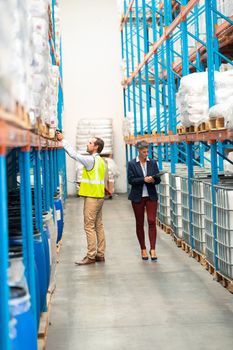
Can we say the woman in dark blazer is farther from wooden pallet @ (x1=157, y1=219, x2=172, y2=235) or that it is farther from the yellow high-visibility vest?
wooden pallet @ (x1=157, y1=219, x2=172, y2=235)

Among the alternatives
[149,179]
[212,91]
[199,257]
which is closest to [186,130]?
[149,179]

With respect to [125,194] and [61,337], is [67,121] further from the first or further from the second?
[61,337]

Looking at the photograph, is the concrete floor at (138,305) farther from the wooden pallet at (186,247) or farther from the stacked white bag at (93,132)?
the stacked white bag at (93,132)

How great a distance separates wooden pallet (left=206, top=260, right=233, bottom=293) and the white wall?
13026mm

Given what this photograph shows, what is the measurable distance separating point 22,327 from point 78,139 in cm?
1701

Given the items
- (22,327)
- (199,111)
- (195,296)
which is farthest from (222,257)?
(22,327)

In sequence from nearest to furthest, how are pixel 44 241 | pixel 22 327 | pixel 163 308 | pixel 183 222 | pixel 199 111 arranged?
pixel 22 327
pixel 44 241
pixel 163 308
pixel 199 111
pixel 183 222

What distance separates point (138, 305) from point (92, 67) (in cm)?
1530

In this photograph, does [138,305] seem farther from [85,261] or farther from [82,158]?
[82,158]

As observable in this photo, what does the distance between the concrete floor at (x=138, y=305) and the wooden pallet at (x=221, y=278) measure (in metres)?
0.07

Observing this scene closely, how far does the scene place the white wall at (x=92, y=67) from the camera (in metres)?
20.9

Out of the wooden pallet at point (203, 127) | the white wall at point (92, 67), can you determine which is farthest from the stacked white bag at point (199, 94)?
the white wall at point (92, 67)

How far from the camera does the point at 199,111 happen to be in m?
8.18

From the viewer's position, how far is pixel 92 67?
21016 millimetres
